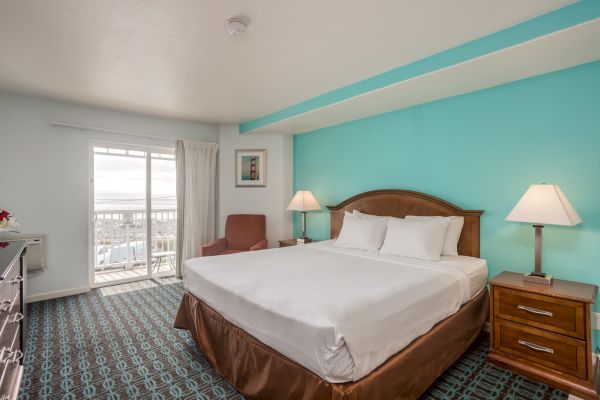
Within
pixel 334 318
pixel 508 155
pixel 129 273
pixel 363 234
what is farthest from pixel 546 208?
pixel 129 273

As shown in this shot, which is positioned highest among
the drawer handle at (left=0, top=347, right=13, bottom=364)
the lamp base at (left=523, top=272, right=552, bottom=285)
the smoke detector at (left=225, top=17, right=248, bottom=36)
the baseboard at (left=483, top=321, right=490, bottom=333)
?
the smoke detector at (left=225, top=17, right=248, bottom=36)

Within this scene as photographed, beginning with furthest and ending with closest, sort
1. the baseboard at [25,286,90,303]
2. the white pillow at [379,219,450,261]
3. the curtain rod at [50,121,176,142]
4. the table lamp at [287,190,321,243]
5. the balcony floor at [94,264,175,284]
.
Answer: the balcony floor at [94,264,175,284]
the table lamp at [287,190,321,243]
the curtain rod at [50,121,176,142]
the baseboard at [25,286,90,303]
the white pillow at [379,219,450,261]

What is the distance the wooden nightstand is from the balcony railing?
4.50 m

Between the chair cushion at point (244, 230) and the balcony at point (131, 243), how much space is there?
3.31 ft

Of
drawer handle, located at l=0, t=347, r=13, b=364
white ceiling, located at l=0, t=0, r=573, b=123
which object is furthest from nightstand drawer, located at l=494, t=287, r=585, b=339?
drawer handle, located at l=0, t=347, r=13, b=364

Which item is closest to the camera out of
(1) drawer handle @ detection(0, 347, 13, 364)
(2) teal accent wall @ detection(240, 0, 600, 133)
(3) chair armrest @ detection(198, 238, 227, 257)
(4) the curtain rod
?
(1) drawer handle @ detection(0, 347, 13, 364)

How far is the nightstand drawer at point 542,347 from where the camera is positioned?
194 centimetres

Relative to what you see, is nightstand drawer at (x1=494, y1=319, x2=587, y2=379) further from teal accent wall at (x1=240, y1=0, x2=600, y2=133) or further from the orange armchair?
the orange armchair

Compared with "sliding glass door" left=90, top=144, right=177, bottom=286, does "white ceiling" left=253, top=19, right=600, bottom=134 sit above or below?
above

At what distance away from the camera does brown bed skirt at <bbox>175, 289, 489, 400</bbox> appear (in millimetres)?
1453

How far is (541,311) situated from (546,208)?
732mm

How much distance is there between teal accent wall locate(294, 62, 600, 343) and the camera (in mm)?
2301

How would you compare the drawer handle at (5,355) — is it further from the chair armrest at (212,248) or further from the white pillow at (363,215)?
the white pillow at (363,215)

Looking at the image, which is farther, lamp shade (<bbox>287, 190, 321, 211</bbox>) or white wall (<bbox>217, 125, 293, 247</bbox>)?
white wall (<bbox>217, 125, 293, 247</bbox>)
